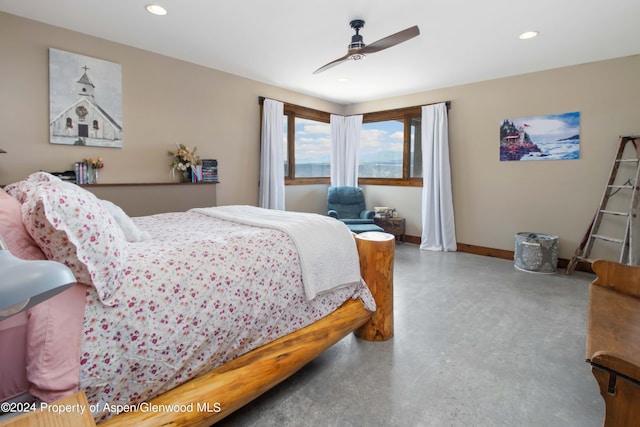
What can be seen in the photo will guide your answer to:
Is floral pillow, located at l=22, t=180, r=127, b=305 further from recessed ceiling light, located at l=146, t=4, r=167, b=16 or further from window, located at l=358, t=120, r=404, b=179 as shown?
window, located at l=358, t=120, r=404, b=179

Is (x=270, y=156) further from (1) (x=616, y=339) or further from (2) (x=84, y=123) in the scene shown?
(1) (x=616, y=339)

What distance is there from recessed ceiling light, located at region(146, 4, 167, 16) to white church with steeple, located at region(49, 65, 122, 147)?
40.1 inches

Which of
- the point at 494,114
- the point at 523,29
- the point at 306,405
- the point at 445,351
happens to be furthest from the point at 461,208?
the point at 306,405

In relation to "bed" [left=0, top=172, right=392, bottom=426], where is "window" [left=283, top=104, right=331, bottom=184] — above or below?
above

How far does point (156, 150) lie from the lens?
12.3 feet

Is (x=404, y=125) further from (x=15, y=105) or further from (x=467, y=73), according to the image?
(x=15, y=105)

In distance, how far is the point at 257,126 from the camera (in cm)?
478

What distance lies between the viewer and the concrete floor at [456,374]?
1.63 meters

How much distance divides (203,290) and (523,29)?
3594 mm

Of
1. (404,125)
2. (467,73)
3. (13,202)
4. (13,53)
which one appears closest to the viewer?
(13,202)

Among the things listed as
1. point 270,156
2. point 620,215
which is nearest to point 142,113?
→ point 270,156

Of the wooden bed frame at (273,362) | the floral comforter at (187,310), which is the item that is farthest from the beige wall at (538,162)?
the floral comforter at (187,310)

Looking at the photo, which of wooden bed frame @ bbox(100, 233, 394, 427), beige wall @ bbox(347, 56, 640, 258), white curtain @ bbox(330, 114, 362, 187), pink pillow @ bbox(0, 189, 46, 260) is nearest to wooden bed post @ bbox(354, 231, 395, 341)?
wooden bed frame @ bbox(100, 233, 394, 427)

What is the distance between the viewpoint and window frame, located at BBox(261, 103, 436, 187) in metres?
5.43
